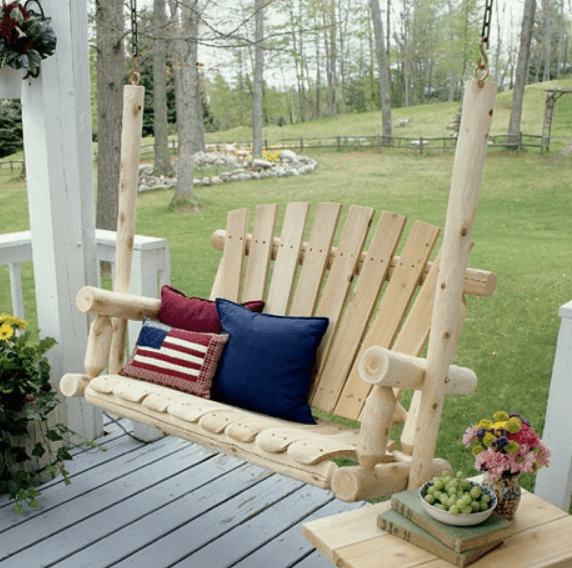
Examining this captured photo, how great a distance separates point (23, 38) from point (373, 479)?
1558mm

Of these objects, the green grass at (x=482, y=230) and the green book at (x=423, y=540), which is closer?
the green book at (x=423, y=540)

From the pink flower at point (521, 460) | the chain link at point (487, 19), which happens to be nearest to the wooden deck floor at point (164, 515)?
the pink flower at point (521, 460)

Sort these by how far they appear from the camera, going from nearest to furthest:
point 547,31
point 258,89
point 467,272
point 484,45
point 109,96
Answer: point 484,45, point 467,272, point 109,96, point 258,89, point 547,31

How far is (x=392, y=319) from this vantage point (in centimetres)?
212

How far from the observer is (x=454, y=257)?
5.35ft

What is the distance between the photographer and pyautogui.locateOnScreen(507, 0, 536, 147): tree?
348 inches

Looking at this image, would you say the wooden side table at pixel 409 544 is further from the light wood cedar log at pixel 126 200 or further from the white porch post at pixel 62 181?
the white porch post at pixel 62 181

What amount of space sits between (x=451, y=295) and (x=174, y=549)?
1077 mm

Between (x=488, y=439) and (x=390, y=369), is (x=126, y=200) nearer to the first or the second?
(x=390, y=369)

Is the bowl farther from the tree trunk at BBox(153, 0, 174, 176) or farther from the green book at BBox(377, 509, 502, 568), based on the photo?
the tree trunk at BBox(153, 0, 174, 176)

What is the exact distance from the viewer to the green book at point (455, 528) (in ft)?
5.00

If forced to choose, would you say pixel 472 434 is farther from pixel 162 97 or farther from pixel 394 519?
pixel 162 97

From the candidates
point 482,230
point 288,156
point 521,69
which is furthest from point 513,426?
point 288,156

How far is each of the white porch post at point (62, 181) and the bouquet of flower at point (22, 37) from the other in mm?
84
